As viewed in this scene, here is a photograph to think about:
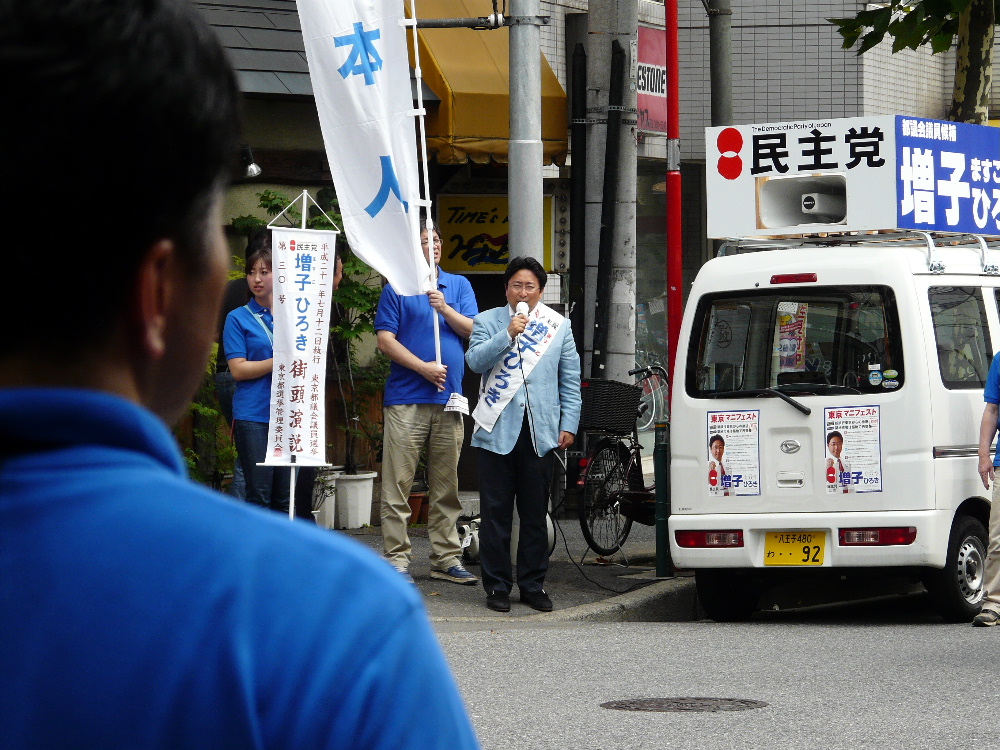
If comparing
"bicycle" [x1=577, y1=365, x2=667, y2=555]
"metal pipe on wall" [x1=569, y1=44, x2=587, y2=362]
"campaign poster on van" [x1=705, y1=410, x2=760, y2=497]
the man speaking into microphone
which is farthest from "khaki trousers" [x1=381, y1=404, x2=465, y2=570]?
"metal pipe on wall" [x1=569, y1=44, x2=587, y2=362]

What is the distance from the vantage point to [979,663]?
7148 millimetres

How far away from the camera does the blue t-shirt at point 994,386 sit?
845 centimetres

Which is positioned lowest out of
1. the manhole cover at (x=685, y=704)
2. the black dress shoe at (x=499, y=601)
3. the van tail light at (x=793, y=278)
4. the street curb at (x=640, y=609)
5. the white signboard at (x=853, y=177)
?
the street curb at (x=640, y=609)

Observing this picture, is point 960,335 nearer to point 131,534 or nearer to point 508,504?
point 508,504

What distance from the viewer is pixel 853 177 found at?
9117mm

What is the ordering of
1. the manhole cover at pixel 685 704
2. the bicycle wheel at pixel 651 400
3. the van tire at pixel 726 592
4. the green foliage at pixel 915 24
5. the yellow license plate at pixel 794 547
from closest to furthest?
the manhole cover at pixel 685 704
the yellow license plate at pixel 794 547
the van tire at pixel 726 592
the green foliage at pixel 915 24
the bicycle wheel at pixel 651 400

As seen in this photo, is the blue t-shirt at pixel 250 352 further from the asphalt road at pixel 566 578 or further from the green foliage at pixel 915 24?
the green foliage at pixel 915 24

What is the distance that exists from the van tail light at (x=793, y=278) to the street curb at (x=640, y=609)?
2.22m

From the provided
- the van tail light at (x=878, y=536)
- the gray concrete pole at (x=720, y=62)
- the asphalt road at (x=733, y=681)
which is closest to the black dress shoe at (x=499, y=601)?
the asphalt road at (x=733, y=681)

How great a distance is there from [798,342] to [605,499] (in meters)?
2.90

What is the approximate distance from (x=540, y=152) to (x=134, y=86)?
9011 millimetres

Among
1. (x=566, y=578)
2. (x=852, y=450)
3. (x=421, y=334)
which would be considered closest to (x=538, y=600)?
(x=566, y=578)

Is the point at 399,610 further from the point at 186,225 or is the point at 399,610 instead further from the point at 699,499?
the point at 699,499

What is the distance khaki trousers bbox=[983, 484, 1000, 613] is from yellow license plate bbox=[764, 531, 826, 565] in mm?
922
